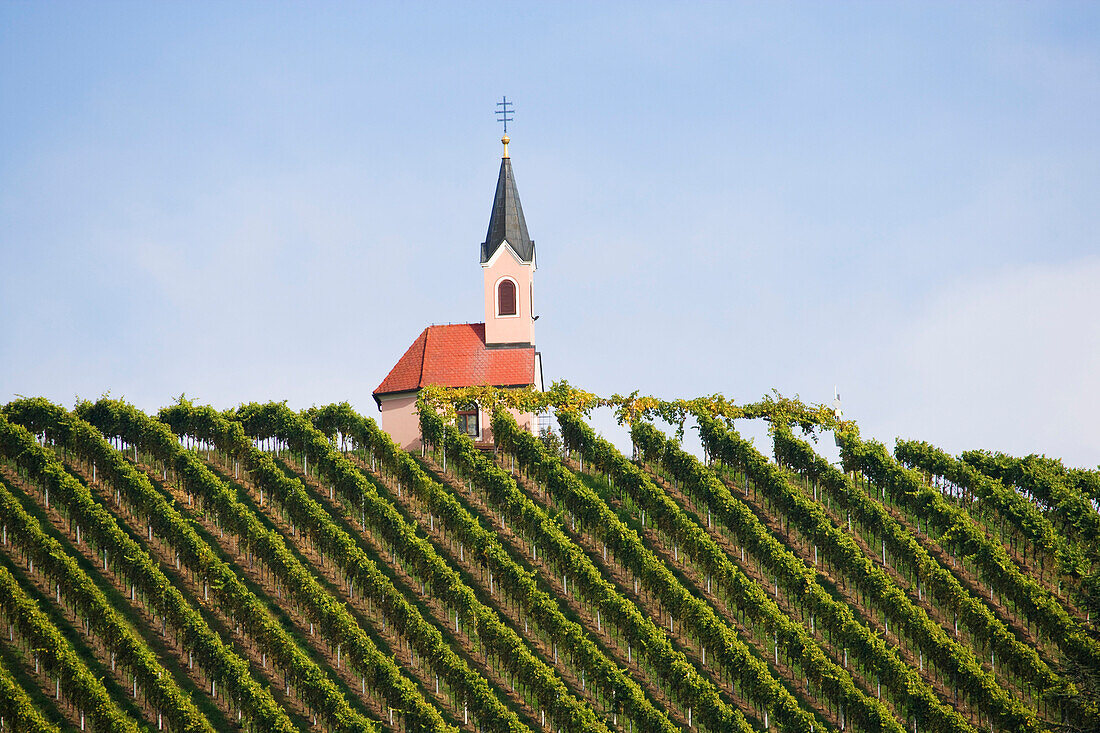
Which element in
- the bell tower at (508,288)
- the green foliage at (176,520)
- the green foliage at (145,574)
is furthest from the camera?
the bell tower at (508,288)

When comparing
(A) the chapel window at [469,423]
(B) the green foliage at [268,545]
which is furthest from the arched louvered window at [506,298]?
(B) the green foliage at [268,545]

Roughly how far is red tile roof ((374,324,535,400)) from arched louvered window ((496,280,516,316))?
1332mm

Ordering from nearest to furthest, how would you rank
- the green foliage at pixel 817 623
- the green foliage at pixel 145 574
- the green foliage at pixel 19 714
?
the green foliage at pixel 19 714 < the green foliage at pixel 145 574 < the green foliage at pixel 817 623

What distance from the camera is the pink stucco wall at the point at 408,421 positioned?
4947 centimetres

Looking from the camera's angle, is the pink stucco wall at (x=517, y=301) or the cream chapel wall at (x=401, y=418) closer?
the cream chapel wall at (x=401, y=418)

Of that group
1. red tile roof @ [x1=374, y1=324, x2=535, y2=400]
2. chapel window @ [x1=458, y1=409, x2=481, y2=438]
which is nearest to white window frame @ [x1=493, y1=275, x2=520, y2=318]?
red tile roof @ [x1=374, y1=324, x2=535, y2=400]

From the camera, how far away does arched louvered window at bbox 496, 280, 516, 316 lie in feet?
178

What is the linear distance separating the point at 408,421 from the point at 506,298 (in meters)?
7.16

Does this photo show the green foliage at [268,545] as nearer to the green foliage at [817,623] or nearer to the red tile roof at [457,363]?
the red tile roof at [457,363]

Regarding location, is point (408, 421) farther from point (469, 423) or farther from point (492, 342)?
point (492, 342)

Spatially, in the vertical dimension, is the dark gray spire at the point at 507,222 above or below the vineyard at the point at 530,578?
above

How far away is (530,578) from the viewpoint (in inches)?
1542

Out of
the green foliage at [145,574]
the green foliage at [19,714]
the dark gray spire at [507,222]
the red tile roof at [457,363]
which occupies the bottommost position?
the green foliage at [19,714]

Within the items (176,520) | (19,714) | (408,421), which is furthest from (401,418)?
(19,714)
